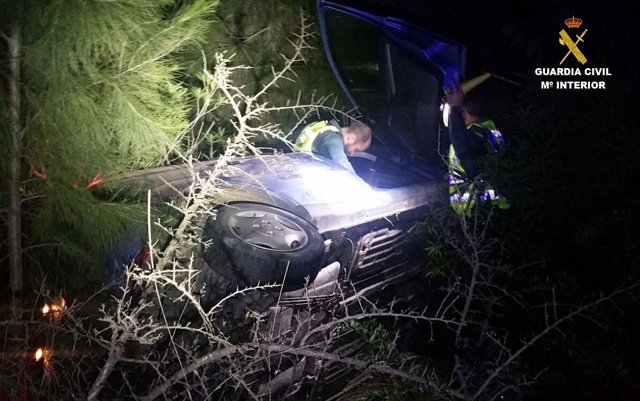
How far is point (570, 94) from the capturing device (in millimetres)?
5223

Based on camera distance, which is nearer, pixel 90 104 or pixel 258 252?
pixel 90 104

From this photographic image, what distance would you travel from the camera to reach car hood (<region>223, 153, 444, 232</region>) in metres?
4.14

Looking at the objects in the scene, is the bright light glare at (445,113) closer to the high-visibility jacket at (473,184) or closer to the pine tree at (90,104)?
the high-visibility jacket at (473,184)

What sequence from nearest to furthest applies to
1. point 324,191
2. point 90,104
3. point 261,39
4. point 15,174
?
point 90,104 < point 15,174 < point 324,191 < point 261,39

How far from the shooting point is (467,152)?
4.91 metres

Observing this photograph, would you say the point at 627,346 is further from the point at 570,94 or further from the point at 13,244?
the point at 13,244

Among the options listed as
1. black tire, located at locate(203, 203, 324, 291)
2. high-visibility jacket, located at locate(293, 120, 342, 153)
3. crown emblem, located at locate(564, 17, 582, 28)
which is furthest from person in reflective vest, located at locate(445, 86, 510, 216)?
crown emblem, located at locate(564, 17, 582, 28)

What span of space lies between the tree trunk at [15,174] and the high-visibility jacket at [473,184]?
119 inches

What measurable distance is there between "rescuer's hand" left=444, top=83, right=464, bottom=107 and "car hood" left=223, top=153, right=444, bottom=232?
0.72m

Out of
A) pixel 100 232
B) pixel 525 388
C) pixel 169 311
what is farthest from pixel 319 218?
pixel 525 388

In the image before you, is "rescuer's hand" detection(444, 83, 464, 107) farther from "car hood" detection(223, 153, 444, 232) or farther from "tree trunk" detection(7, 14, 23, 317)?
"tree trunk" detection(7, 14, 23, 317)

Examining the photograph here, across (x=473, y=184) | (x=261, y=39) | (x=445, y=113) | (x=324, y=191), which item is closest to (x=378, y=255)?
(x=324, y=191)

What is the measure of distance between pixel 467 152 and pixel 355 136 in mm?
1181

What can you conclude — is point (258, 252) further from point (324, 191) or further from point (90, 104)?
point (90, 104)
